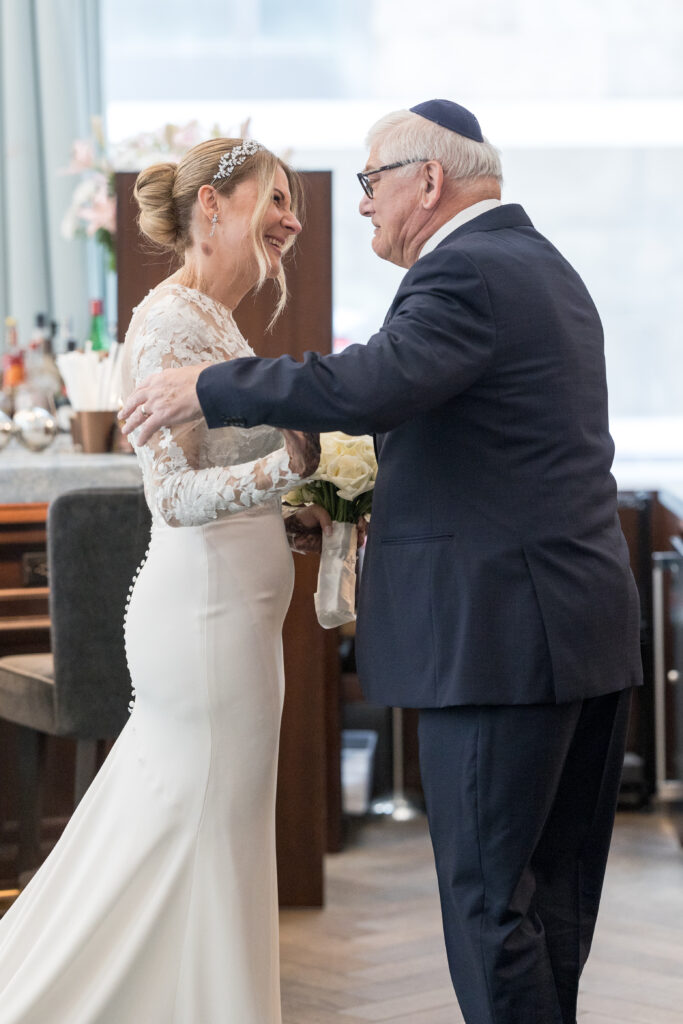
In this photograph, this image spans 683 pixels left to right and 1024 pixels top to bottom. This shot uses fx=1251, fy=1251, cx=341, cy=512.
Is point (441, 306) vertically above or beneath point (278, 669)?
above

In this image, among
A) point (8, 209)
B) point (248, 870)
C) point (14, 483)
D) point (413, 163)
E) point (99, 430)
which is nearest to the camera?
point (413, 163)

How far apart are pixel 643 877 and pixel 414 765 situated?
3.37 ft

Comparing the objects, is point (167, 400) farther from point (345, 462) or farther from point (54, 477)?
point (54, 477)

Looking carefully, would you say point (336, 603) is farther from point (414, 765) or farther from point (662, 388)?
point (662, 388)

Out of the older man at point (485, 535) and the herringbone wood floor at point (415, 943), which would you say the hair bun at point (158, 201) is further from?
the herringbone wood floor at point (415, 943)

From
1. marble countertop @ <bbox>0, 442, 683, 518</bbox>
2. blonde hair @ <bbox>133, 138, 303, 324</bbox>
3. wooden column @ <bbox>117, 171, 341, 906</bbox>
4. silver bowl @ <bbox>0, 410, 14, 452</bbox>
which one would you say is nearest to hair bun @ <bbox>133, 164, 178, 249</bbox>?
blonde hair @ <bbox>133, 138, 303, 324</bbox>

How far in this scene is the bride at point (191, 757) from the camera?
2.06 meters

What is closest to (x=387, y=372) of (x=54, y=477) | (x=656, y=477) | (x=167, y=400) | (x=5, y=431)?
(x=167, y=400)

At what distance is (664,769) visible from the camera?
4285 millimetres

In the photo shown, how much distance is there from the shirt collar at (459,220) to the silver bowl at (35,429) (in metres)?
1.78

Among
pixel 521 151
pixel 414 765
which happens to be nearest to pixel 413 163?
pixel 414 765

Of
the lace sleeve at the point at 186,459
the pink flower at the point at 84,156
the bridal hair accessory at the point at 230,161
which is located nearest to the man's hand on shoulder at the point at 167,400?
the lace sleeve at the point at 186,459

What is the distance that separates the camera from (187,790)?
6.84ft

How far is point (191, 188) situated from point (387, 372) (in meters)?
0.72
